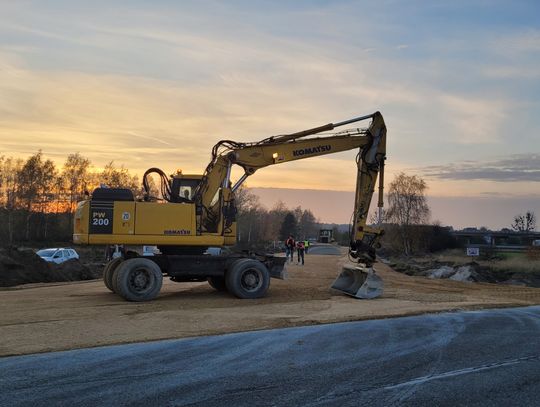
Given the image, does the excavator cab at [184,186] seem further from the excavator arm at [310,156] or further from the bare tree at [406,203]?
the bare tree at [406,203]

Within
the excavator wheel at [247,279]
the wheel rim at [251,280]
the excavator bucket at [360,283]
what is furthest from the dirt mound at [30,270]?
the excavator bucket at [360,283]

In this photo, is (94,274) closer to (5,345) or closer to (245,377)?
(5,345)

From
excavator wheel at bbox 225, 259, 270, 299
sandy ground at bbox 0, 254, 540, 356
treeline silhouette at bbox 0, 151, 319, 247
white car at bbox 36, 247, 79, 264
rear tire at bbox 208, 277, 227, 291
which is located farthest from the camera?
treeline silhouette at bbox 0, 151, 319, 247

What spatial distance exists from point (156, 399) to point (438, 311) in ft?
33.5

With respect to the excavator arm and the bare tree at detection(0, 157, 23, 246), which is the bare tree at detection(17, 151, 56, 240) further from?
the excavator arm

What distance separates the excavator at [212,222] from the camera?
15633 millimetres

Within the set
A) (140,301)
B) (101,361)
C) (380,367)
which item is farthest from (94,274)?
(380,367)

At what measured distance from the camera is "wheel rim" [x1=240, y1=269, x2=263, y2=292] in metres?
16.8

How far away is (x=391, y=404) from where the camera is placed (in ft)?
20.2

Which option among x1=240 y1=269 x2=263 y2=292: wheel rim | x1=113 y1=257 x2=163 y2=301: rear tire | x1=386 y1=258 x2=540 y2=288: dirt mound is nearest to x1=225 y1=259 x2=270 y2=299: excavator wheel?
x1=240 y1=269 x2=263 y2=292: wheel rim

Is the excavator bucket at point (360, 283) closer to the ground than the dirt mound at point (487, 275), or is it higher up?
higher up

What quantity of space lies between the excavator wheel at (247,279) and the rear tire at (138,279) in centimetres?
221

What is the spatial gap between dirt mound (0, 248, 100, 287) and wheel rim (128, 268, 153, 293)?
10514 millimetres

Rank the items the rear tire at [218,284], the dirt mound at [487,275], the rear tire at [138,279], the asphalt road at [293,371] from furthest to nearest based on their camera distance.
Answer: the dirt mound at [487,275] → the rear tire at [218,284] → the rear tire at [138,279] → the asphalt road at [293,371]
